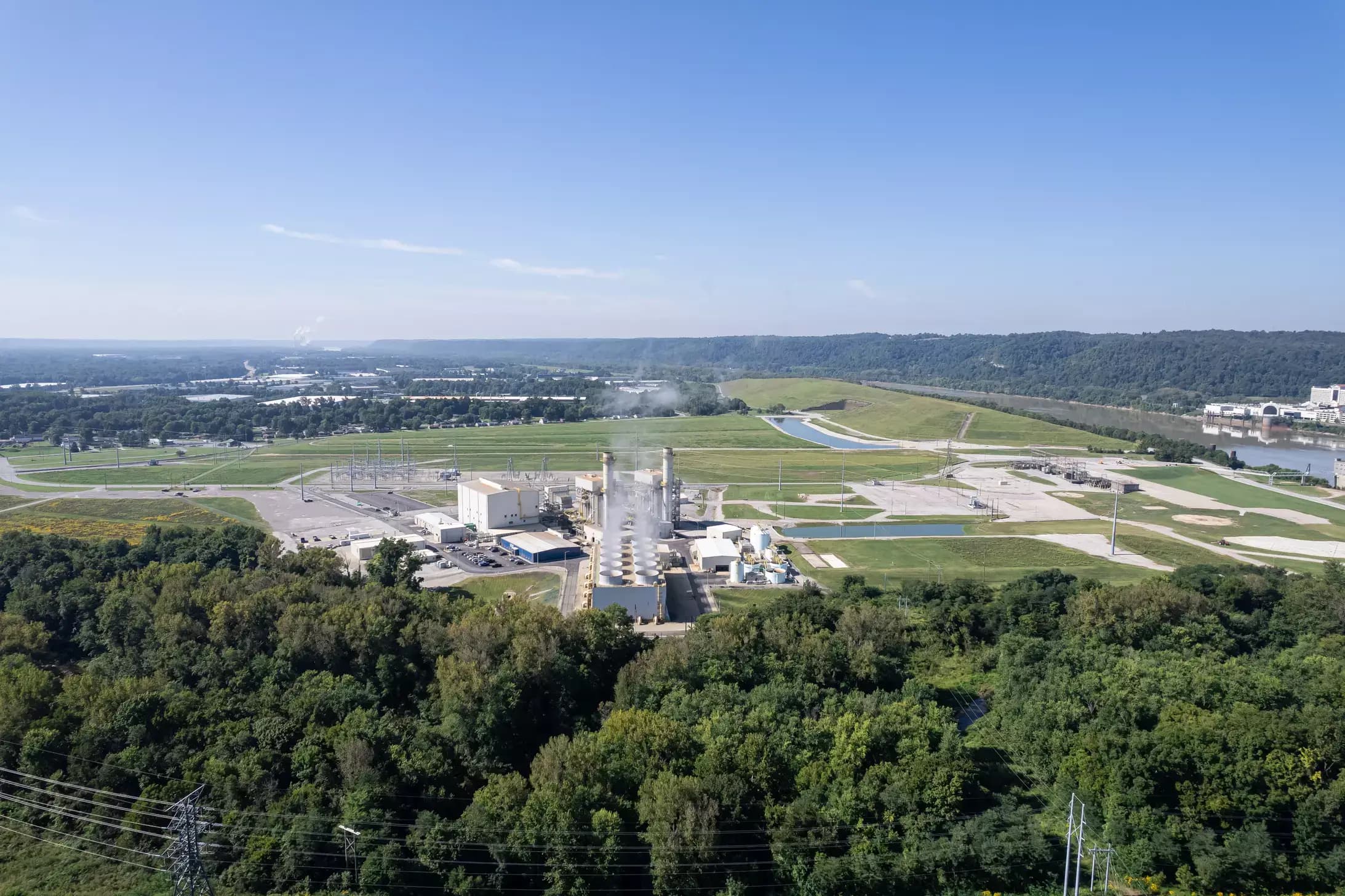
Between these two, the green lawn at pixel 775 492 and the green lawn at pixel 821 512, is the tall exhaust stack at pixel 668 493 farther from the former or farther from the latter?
the green lawn at pixel 775 492

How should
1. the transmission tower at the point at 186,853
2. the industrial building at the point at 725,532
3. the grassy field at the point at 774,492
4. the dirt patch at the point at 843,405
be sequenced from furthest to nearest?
the dirt patch at the point at 843,405, the grassy field at the point at 774,492, the industrial building at the point at 725,532, the transmission tower at the point at 186,853

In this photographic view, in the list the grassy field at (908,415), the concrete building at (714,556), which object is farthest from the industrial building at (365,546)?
the grassy field at (908,415)

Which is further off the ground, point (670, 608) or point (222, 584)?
point (222, 584)

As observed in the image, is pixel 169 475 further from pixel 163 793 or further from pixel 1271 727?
pixel 1271 727

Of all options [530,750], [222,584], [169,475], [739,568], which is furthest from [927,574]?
[169,475]

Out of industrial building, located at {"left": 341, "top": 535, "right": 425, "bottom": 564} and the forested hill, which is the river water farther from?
industrial building, located at {"left": 341, "top": 535, "right": 425, "bottom": 564}

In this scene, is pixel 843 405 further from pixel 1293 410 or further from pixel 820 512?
pixel 820 512
